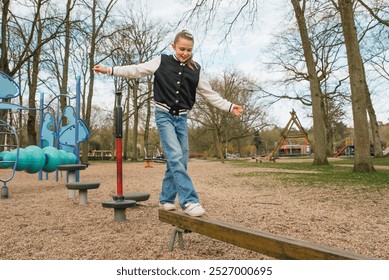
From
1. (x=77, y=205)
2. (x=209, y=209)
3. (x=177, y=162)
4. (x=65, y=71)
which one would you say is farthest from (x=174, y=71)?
(x=65, y=71)

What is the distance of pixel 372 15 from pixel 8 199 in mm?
15446

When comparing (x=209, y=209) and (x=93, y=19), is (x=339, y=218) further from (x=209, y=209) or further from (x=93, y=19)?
(x=93, y=19)

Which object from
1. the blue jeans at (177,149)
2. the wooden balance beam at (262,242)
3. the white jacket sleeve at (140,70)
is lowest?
the wooden balance beam at (262,242)

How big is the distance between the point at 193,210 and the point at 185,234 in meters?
0.76

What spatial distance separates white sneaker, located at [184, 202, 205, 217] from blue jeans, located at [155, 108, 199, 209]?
58mm

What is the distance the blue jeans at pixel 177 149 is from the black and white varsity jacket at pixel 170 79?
8 centimetres

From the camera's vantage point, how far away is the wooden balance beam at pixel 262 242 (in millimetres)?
1814

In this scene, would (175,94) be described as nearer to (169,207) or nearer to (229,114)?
(169,207)

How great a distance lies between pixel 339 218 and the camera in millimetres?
4445

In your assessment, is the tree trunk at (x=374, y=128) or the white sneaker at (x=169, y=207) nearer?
the white sneaker at (x=169, y=207)

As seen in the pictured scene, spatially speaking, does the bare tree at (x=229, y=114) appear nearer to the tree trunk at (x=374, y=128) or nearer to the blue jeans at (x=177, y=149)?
the tree trunk at (x=374, y=128)

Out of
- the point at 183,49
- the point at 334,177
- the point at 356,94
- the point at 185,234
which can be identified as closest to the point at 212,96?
the point at 183,49

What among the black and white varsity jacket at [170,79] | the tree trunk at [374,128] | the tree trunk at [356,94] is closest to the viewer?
the black and white varsity jacket at [170,79]

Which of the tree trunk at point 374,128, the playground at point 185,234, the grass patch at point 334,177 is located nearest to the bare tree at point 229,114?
the tree trunk at point 374,128
